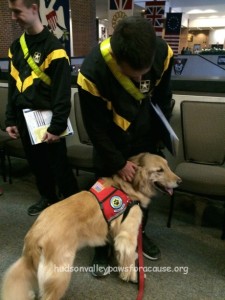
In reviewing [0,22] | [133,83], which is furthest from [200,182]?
[0,22]

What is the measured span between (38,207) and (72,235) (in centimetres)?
134

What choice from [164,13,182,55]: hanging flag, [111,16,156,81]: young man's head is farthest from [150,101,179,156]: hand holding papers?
[164,13,182,55]: hanging flag

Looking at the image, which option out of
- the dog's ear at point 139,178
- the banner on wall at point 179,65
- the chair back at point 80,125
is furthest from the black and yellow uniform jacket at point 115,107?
the banner on wall at point 179,65

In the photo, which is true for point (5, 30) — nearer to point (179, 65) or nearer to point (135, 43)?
point (179, 65)

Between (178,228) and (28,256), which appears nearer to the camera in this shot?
(28,256)

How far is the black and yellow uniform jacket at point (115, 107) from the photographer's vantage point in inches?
56.9

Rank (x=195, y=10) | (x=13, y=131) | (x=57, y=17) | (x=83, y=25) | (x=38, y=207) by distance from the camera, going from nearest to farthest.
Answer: (x=13, y=131)
(x=38, y=207)
(x=57, y=17)
(x=83, y=25)
(x=195, y=10)

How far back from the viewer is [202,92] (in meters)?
2.67

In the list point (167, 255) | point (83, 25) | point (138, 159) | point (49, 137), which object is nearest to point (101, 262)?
point (167, 255)

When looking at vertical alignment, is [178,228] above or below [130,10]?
below

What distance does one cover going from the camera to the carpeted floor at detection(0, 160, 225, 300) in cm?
174

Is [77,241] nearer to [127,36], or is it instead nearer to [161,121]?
[161,121]

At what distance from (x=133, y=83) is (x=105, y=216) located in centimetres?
76

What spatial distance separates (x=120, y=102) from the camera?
1.50 meters
